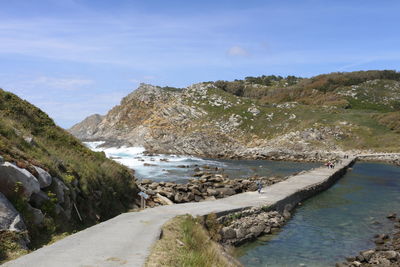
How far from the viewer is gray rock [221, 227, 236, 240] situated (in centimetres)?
1783

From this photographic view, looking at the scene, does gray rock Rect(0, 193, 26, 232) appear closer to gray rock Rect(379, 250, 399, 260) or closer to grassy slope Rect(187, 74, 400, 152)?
gray rock Rect(379, 250, 399, 260)

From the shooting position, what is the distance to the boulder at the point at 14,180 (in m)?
11.2

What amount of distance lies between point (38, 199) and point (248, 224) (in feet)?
36.4

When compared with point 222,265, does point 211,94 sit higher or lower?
higher

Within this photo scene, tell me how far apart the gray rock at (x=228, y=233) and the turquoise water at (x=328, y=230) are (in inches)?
30.8

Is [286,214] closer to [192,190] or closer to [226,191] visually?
[226,191]

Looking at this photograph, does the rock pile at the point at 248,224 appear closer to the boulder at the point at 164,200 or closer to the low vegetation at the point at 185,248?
the low vegetation at the point at 185,248

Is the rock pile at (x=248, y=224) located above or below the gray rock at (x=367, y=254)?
above

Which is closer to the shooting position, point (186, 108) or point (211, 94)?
point (186, 108)

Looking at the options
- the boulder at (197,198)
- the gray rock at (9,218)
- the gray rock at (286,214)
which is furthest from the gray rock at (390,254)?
the gray rock at (9,218)

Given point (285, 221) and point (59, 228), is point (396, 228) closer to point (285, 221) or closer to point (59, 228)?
point (285, 221)

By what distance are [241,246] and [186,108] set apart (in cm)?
8765

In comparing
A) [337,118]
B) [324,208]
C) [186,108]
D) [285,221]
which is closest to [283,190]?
[324,208]

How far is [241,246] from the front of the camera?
18.0 meters
